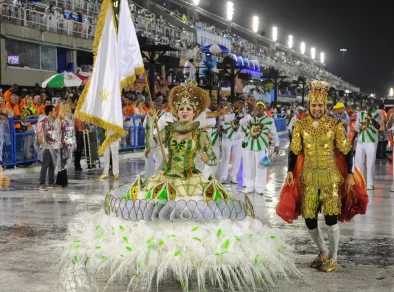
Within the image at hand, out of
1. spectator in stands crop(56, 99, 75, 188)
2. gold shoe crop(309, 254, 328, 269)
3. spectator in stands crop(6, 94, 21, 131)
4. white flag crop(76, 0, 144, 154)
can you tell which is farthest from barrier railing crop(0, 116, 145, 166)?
gold shoe crop(309, 254, 328, 269)

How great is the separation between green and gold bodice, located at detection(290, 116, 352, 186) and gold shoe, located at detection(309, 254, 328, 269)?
765 mm

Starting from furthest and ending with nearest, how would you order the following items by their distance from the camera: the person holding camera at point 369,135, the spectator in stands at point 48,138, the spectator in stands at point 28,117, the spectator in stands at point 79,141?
1. the spectator in stands at point 79,141
2. the spectator in stands at point 28,117
3. the person holding camera at point 369,135
4. the spectator in stands at point 48,138

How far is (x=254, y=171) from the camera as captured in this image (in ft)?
49.5

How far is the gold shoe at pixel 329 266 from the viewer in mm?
7738

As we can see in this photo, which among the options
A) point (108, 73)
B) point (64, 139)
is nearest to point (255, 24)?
point (64, 139)

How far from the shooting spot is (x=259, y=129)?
14570mm

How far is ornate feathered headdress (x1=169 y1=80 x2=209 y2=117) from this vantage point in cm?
792

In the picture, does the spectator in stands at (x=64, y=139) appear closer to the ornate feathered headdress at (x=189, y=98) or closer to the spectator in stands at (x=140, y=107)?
the ornate feathered headdress at (x=189, y=98)

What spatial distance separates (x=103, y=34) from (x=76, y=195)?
22.0 ft

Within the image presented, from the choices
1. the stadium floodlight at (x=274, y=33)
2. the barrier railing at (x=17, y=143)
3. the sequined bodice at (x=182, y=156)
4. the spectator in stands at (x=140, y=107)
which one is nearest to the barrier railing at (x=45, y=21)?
the spectator in stands at (x=140, y=107)

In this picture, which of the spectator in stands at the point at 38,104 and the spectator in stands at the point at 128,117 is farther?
the spectator in stands at the point at 128,117

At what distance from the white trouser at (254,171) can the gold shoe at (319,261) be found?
269 inches

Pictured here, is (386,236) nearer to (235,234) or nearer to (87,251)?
(235,234)

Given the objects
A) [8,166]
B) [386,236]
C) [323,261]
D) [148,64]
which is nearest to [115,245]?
[323,261]
